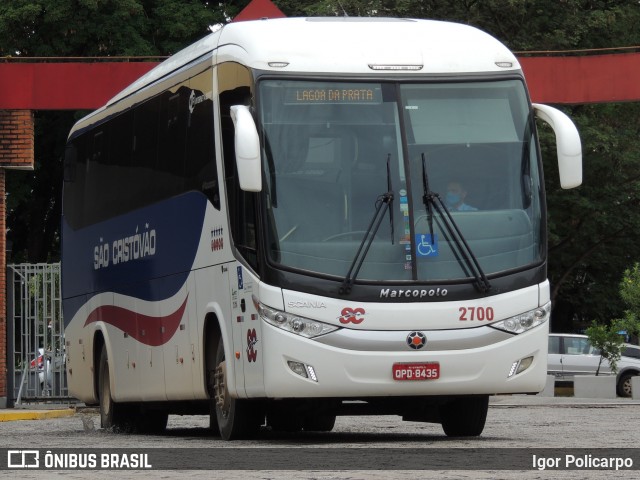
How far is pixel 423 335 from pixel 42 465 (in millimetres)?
3564

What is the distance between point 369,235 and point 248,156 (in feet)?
3.92

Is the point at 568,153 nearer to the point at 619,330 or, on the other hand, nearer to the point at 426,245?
the point at 426,245

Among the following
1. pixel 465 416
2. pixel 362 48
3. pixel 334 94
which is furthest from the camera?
pixel 465 416

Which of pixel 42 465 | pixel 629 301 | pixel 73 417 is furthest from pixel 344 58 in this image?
pixel 629 301

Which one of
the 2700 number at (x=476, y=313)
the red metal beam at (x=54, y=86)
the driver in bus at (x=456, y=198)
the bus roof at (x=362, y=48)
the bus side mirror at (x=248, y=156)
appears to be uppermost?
the red metal beam at (x=54, y=86)

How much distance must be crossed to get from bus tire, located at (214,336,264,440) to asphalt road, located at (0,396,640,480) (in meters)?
0.19

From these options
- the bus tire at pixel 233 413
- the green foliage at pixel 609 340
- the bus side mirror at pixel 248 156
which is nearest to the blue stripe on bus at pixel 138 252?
the bus tire at pixel 233 413

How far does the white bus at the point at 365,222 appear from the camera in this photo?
13594 millimetres

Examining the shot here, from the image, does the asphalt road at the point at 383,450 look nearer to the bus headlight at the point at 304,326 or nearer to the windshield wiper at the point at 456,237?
the bus headlight at the point at 304,326

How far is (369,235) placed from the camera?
13.8 m

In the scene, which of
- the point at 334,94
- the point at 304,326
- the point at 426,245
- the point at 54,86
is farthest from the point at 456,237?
the point at 54,86

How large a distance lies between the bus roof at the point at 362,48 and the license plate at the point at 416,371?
262 centimetres

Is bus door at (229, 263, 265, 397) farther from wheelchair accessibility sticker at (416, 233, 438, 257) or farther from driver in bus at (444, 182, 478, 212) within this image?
driver in bus at (444, 182, 478, 212)

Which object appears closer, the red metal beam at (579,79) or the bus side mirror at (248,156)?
the bus side mirror at (248,156)
